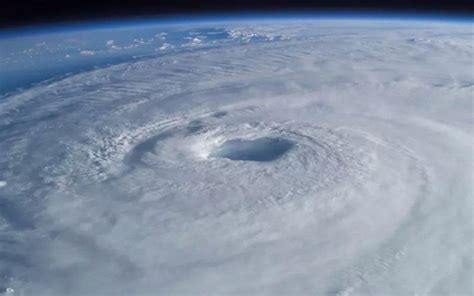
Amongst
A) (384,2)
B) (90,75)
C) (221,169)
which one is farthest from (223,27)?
(221,169)

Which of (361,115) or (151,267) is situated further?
(361,115)

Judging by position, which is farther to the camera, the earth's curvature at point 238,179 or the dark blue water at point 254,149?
the dark blue water at point 254,149

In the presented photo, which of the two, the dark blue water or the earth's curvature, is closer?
the earth's curvature

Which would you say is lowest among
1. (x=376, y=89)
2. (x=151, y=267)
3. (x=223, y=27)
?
(x=151, y=267)

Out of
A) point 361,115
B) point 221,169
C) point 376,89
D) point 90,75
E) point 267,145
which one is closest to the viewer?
point 221,169

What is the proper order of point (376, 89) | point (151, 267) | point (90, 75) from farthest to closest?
point (90, 75) < point (376, 89) < point (151, 267)

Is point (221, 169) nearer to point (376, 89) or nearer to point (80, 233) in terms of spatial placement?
point (80, 233)

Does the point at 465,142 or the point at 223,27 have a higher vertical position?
the point at 223,27

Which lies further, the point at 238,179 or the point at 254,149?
the point at 254,149
